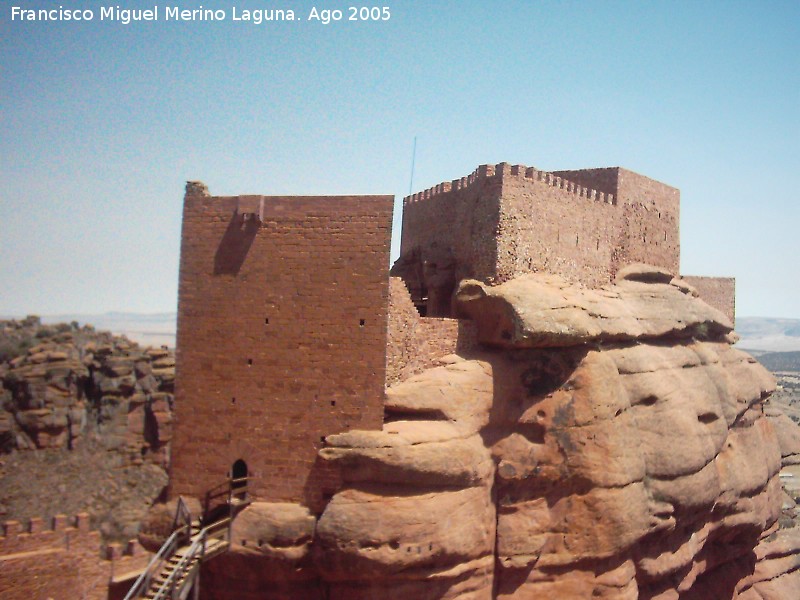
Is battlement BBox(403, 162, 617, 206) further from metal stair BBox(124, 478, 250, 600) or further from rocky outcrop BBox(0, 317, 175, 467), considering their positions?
rocky outcrop BBox(0, 317, 175, 467)

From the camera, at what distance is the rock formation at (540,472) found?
47.5ft

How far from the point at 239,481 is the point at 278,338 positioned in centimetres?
325

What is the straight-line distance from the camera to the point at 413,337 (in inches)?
648

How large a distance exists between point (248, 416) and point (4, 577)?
11547 millimetres

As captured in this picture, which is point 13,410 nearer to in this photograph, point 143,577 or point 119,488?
point 119,488

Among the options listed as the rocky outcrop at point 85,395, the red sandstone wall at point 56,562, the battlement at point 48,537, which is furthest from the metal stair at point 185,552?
the rocky outcrop at point 85,395

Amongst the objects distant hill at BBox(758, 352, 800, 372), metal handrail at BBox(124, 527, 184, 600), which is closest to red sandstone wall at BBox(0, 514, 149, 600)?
metal handrail at BBox(124, 527, 184, 600)

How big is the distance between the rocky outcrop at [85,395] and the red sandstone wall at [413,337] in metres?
32.0

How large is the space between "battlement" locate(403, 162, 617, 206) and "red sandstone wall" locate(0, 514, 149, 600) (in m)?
14.0

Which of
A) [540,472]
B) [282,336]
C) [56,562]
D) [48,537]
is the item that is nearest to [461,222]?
[282,336]

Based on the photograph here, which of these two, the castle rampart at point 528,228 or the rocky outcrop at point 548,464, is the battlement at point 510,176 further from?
the rocky outcrop at point 548,464

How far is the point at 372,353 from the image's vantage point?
1501cm

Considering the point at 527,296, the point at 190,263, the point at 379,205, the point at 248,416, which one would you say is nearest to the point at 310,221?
the point at 379,205

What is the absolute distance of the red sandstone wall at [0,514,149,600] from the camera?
69.1ft
